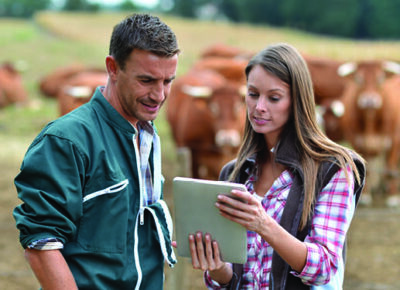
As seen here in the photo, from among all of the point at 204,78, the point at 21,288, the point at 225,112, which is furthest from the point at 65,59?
the point at 21,288

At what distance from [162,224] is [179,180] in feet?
0.85

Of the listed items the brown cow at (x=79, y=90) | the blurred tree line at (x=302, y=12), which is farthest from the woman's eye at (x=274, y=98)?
the blurred tree line at (x=302, y=12)

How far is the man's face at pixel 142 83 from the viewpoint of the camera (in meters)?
1.75

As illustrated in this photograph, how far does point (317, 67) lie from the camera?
12742 millimetres

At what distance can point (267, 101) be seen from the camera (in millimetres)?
1995

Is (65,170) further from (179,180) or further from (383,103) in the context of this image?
(383,103)

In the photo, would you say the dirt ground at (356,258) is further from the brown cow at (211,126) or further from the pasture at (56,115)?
the brown cow at (211,126)

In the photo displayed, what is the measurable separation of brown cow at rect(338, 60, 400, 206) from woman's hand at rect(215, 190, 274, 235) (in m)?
6.38

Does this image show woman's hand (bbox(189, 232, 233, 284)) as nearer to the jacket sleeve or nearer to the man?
the man

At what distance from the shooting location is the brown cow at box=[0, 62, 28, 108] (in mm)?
16047

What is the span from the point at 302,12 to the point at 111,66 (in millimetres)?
47946

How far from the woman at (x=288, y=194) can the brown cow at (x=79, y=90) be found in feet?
20.1

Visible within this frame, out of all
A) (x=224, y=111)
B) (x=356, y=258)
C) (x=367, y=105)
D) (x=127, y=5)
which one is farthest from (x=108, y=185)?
(x=127, y=5)

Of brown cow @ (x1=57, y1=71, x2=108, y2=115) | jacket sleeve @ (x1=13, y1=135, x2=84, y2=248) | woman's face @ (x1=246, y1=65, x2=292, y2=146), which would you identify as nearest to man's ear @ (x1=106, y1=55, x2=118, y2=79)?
jacket sleeve @ (x1=13, y1=135, x2=84, y2=248)
